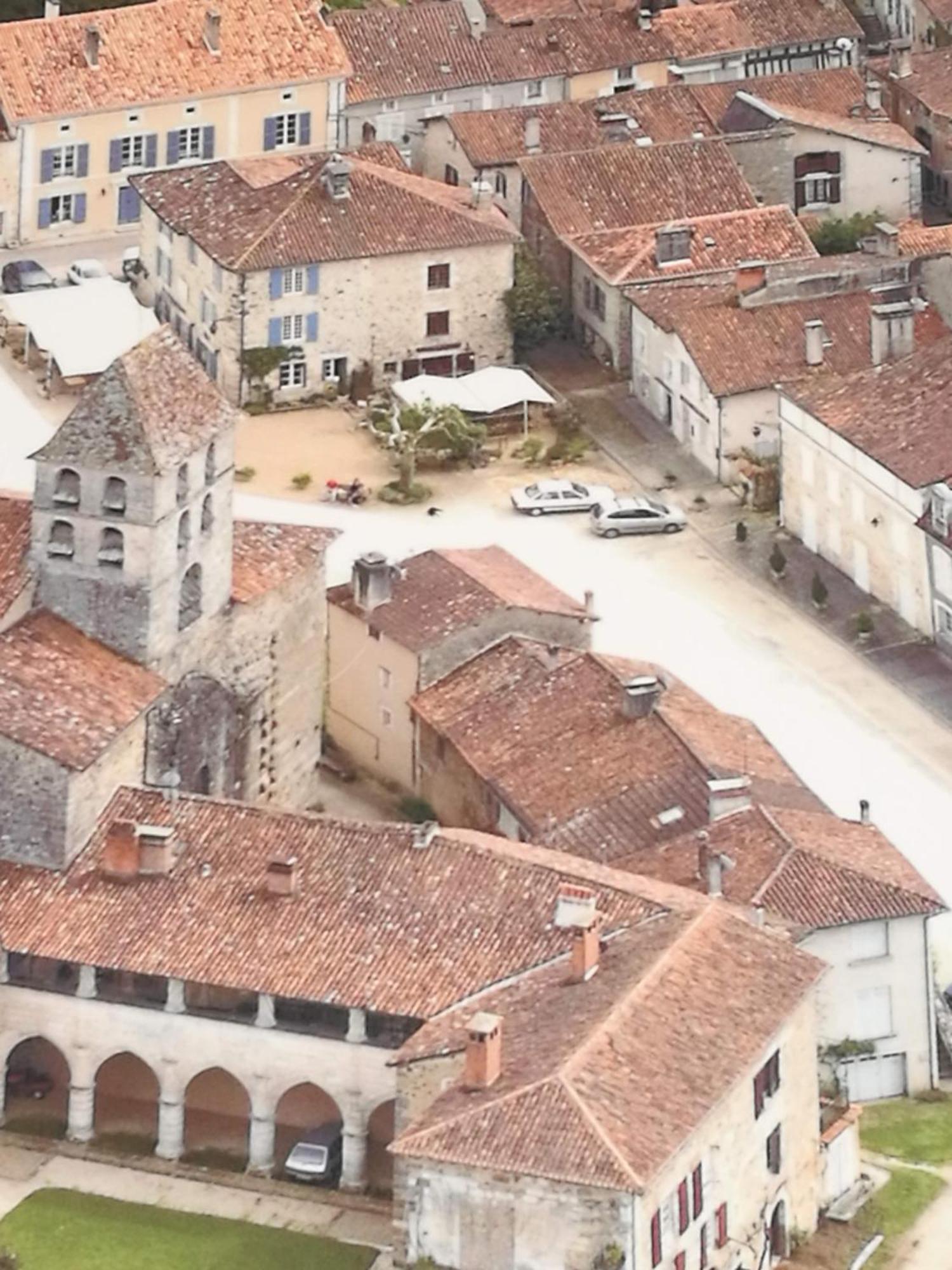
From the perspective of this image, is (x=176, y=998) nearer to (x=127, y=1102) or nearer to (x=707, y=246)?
(x=127, y=1102)

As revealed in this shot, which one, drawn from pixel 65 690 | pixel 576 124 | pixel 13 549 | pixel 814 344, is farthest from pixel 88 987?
pixel 576 124

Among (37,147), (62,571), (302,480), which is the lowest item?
(62,571)

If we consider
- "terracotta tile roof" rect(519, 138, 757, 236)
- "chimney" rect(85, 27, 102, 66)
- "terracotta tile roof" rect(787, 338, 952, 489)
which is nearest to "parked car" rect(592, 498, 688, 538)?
"terracotta tile roof" rect(787, 338, 952, 489)

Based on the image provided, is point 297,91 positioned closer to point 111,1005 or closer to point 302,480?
point 302,480

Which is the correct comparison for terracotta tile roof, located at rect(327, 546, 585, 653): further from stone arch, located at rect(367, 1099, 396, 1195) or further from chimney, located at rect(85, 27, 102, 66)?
chimney, located at rect(85, 27, 102, 66)

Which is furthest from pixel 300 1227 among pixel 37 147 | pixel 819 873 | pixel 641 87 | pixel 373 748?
pixel 641 87

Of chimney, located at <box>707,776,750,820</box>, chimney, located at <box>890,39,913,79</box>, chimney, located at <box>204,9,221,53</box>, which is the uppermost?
chimney, located at <box>890,39,913,79</box>

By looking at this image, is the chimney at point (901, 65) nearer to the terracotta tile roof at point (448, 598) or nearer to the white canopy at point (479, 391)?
the white canopy at point (479, 391)
